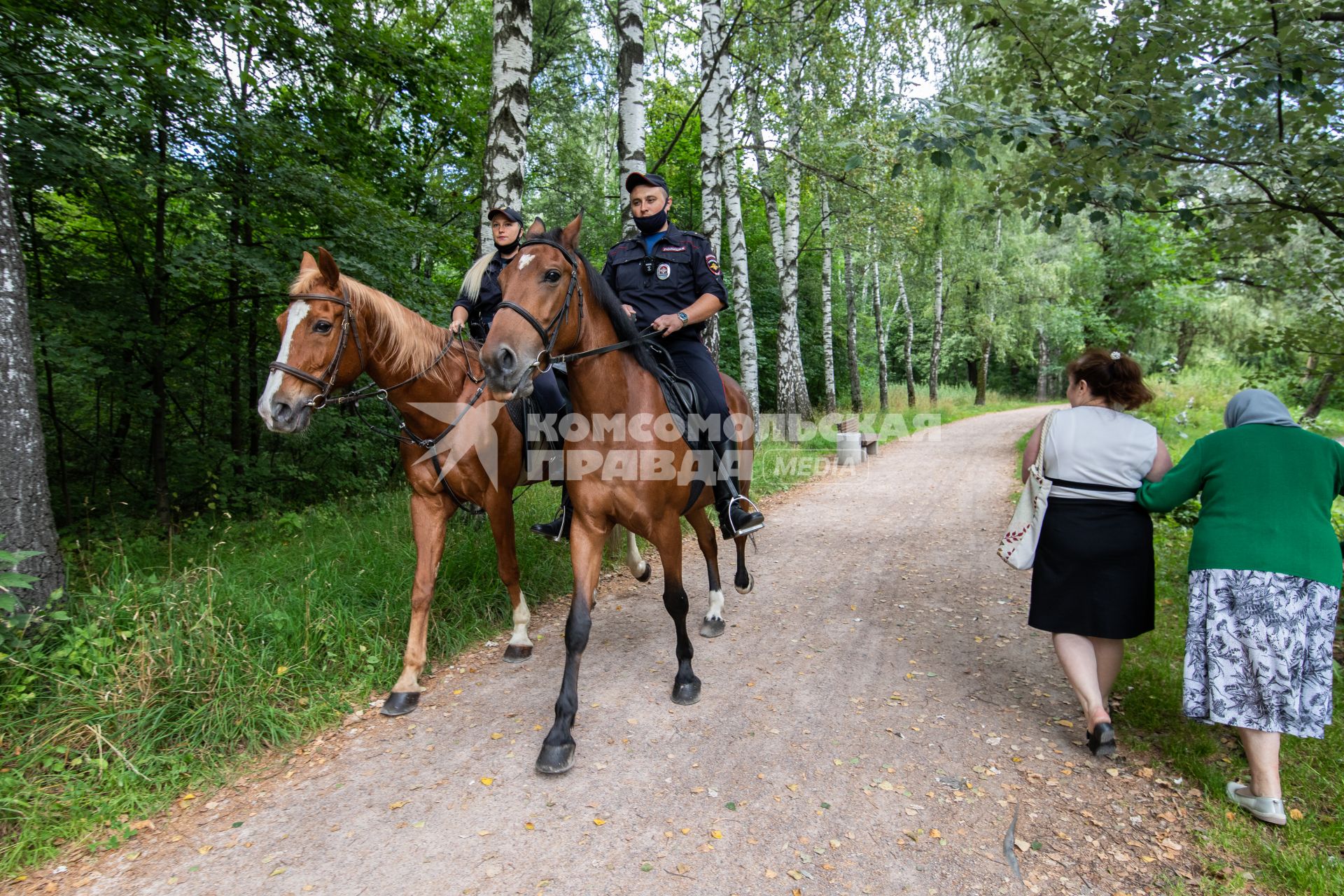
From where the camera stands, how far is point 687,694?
155 inches

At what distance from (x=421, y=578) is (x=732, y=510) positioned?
7.21 feet

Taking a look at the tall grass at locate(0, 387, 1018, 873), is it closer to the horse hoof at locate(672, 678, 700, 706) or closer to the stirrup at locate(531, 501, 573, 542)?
the stirrup at locate(531, 501, 573, 542)

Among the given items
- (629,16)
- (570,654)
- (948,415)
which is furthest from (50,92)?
(948,415)

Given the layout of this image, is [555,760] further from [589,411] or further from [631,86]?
[631,86]

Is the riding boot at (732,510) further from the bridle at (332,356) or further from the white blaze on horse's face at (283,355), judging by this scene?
the white blaze on horse's face at (283,355)

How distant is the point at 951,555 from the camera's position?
710 centimetres

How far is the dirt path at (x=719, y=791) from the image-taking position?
2.53m

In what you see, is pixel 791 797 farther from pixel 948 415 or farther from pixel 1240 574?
pixel 948 415

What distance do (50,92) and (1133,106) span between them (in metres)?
9.40

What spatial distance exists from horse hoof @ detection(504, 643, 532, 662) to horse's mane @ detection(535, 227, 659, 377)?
2310mm

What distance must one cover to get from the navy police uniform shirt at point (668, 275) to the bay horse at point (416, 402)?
51.0 inches

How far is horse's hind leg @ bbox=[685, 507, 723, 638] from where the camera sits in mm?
5020

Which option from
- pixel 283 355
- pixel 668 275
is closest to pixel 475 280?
pixel 668 275

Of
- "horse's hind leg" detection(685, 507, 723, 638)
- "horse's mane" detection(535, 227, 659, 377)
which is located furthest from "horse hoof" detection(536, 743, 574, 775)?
"horse's mane" detection(535, 227, 659, 377)
